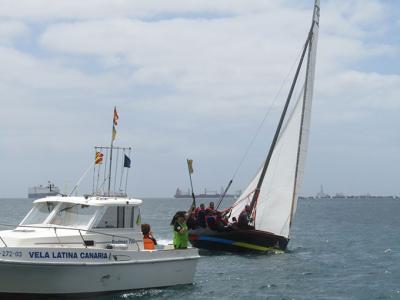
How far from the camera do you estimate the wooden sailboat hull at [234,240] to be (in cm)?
3269

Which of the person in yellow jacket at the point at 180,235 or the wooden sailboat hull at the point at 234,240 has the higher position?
the person in yellow jacket at the point at 180,235

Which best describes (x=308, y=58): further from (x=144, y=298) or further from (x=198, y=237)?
(x=144, y=298)

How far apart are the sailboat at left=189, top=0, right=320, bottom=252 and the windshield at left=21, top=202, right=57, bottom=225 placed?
12473 mm

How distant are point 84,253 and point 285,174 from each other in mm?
19395

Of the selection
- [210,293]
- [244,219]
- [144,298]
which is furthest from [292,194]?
[144,298]

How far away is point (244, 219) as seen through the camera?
32.8 meters

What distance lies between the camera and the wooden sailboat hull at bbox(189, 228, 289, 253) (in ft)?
107

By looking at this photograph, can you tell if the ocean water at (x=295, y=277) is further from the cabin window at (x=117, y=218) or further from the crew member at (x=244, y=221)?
the cabin window at (x=117, y=218)

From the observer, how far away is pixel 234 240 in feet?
107

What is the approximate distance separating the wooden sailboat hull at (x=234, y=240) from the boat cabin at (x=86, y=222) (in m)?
11.4

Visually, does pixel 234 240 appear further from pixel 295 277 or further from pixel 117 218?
pixel 117 218

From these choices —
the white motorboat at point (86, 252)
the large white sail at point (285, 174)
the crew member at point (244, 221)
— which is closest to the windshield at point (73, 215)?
the white motorboat at point (86, 252)

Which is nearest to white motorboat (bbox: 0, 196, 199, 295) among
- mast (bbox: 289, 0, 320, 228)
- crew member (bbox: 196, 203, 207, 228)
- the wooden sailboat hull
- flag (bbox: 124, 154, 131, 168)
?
flag (bbox: 124, 154, 131, 168)

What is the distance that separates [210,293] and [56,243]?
17.4 feet
